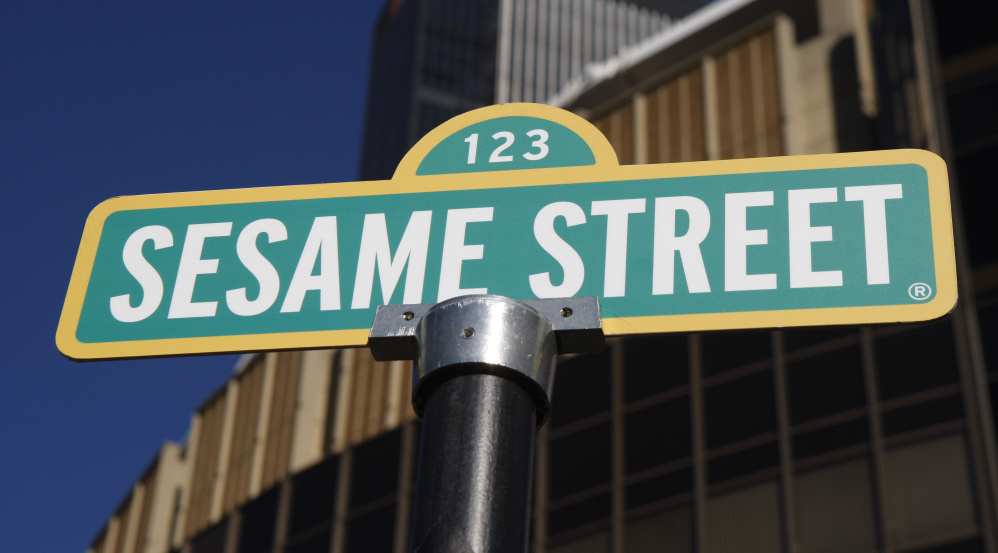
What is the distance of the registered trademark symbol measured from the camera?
2162 mm

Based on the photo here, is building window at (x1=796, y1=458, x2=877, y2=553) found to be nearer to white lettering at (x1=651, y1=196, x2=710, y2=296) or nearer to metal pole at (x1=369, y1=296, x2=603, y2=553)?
white lettering at (x1=651, y1=196, x2=710, y2=296)

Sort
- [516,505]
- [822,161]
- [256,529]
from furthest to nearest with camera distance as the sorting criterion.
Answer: [256,529] → [822,161] → [516,505]

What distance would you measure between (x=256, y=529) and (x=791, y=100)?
1322 cm

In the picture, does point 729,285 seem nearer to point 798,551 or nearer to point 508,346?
point 508,346

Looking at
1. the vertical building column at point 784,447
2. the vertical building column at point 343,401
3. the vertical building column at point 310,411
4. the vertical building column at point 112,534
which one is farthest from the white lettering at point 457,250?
the vertical building column at point 112,534

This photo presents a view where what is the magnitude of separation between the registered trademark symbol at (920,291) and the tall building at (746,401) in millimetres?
14341

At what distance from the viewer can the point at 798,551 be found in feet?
55.2

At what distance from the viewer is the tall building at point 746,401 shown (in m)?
16.5

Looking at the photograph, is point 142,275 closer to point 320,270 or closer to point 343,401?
point 320,270

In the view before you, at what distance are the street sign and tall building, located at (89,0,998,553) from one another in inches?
563

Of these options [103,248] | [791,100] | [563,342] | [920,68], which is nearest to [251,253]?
[103,248]

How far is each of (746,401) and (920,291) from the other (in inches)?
655

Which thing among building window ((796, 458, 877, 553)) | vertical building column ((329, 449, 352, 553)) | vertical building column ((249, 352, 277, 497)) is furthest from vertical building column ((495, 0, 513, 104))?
building window ((796, 458, 877, 553))

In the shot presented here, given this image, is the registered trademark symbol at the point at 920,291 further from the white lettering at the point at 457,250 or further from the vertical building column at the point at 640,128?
the vertical building column at the point at 640,128
